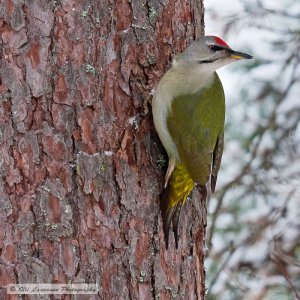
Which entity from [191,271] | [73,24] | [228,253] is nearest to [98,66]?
[73,24]

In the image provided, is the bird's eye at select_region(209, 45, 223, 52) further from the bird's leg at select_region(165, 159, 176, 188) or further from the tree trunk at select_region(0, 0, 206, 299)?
the bird's leg at select_region(165, 159, 176, 188)

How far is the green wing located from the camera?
8.07ft

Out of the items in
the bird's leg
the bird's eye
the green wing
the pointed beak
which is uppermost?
the bird's eye

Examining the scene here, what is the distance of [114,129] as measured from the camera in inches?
88.4

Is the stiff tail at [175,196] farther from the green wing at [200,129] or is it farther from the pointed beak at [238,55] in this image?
the pointed beak at [238,55]

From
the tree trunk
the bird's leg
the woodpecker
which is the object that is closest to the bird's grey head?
the woodpecker

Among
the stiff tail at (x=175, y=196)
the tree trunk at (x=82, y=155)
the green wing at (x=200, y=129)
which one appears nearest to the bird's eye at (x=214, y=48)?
the green wing at (x=200, y=129)

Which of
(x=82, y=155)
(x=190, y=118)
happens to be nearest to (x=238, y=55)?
(x=190, y=118)

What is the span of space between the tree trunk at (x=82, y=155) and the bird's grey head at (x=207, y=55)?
0.16 meters

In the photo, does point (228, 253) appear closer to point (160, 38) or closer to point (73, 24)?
point (160, 38)

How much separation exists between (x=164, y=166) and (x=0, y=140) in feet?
1.89

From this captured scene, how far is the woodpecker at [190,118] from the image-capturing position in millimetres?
2402

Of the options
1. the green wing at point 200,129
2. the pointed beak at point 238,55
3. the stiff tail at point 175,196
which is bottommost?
the stiff tail at point 175,196

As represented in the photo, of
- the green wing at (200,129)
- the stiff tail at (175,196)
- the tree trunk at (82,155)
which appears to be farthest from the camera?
the green wing at (200,129)
